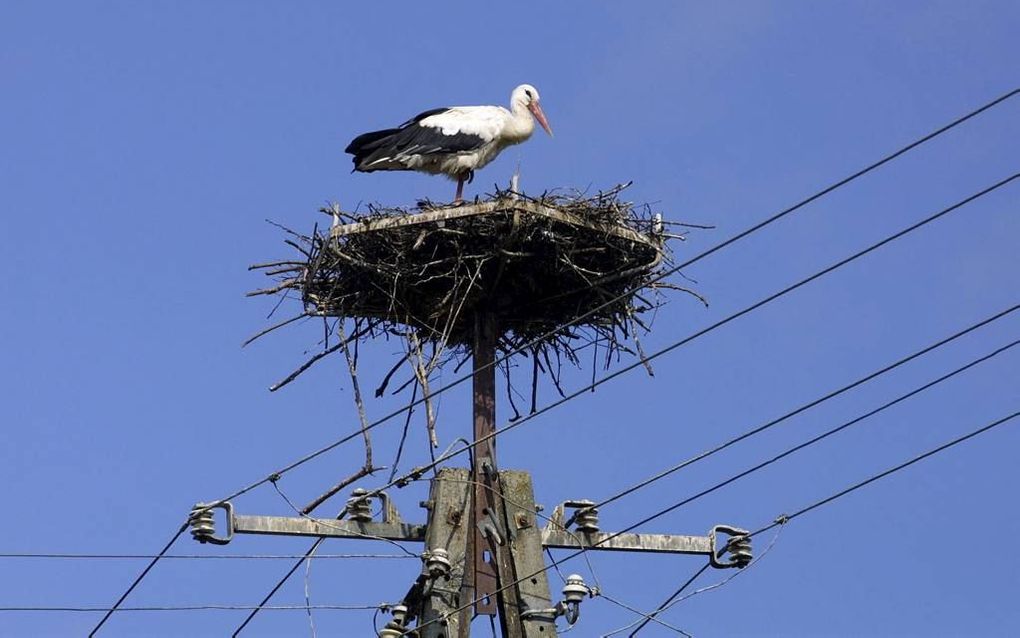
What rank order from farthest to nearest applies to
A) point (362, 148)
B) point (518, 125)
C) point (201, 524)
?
point (518, 125) → point (362, 148) → point (201, 524)

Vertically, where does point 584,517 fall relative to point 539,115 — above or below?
below

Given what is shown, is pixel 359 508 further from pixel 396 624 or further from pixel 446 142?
pixel 446 142

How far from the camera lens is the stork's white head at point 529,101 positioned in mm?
17938

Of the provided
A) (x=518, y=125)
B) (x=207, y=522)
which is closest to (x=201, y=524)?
(x=207, y=522)

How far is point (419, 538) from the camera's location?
1262 cm

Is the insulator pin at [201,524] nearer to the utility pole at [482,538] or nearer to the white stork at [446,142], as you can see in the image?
the utility pole at [482,538]

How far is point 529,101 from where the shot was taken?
1808 cm

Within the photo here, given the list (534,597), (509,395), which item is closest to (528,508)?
(534,597)

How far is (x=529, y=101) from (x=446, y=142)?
5.21ft

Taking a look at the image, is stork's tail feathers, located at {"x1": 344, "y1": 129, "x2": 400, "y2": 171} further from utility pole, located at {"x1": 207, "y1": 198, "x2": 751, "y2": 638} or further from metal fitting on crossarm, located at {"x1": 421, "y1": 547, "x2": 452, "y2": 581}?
metal fitting on crossarm, located at {"x1": 421, "y1": 547, "x2": 452, "y2": 581}

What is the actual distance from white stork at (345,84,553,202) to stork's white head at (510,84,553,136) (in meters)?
0.34

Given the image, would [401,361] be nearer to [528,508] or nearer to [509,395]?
[509,395]

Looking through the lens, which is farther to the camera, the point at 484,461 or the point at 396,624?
the point at 484,461

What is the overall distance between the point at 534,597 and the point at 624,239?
9.64 ft
